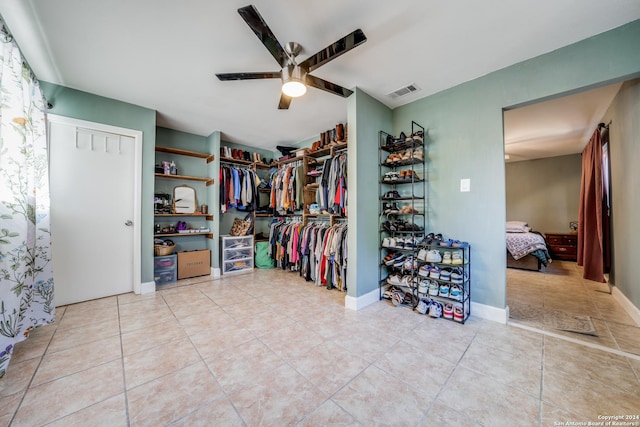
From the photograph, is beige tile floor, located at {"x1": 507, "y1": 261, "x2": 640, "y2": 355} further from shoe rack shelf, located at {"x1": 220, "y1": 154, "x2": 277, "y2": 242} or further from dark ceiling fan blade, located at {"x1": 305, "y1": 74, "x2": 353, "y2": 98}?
shoe rack shelf, located at {"x1": 220, "y1": 154, "x2": 277, "y2": 242}

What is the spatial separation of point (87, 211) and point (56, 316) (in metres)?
1.15

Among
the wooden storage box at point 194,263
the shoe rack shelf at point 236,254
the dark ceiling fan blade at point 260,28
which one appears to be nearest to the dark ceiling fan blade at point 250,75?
the dark ceiling fan blade at point 260,28

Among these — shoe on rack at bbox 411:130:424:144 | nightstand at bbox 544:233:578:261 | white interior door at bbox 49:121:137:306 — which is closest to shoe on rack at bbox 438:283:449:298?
shoe on rack at bbox 411:130:424:144

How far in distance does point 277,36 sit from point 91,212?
2.95 meters

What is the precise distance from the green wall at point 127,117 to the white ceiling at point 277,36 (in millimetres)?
128

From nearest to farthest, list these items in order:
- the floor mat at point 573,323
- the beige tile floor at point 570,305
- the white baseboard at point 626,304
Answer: the beige tile floor at point 570,305, the floor mat at point 573,323, the white baseboard at point 626,304

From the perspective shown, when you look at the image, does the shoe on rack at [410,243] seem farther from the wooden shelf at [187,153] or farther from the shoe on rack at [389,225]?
the wooden shelf at [187,153]

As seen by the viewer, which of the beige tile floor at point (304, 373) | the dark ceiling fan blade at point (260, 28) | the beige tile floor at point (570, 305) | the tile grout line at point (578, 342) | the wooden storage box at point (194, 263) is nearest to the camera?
the beige tile floor at point (304, 373)

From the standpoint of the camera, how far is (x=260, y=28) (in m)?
1.42

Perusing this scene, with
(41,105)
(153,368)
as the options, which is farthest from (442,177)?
(41,105)

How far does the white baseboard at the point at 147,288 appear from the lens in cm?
301

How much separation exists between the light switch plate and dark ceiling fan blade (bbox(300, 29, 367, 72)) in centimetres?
177

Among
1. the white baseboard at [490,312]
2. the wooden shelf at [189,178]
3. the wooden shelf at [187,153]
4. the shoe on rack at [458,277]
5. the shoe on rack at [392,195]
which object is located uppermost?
the wooden shelf at [187,153]

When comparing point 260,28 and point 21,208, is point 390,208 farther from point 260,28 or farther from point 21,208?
point 21,208
